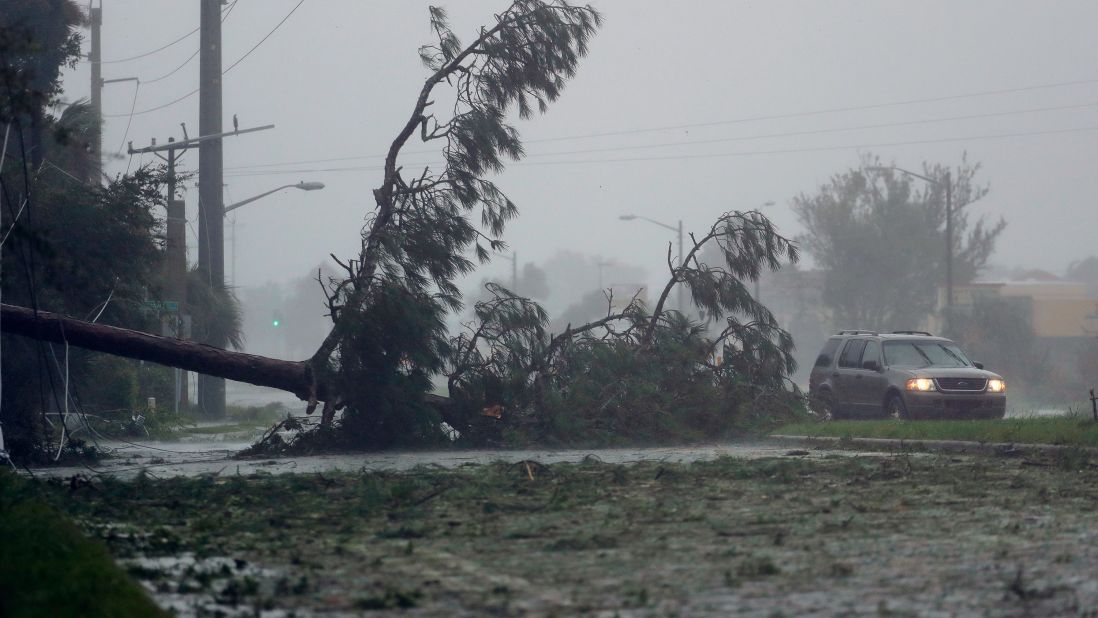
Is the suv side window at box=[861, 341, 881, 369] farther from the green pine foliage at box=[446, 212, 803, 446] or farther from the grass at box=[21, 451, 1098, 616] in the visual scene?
the grass at box=[21, 451, 1098, 616]

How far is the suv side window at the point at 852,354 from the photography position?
889 inches

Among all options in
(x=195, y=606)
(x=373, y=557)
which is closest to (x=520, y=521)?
A: (x=373, y=557)

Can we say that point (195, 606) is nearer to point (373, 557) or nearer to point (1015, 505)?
point (373, 557)

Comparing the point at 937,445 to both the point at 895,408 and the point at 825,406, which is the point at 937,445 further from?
the point at 825,406

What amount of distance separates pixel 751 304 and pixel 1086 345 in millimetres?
29956

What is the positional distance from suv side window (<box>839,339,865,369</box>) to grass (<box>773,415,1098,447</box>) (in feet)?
11.3

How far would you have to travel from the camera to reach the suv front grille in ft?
67.8

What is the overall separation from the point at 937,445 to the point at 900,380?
5.20 metres

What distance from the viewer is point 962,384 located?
20.8 m

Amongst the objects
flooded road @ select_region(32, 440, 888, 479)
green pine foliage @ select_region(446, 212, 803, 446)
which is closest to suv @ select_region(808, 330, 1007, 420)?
green pine foliage @ select_region(446, 212, 803, 446)

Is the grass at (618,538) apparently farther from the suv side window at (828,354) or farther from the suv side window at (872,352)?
the suv side window at (828,354)

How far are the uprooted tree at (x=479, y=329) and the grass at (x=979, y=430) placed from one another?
6.69 feet

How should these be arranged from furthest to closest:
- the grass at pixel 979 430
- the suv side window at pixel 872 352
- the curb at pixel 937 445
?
1. the suv side window at pixel 872 352
2. the grass at pixel 979 430
3. the curb at pixel 937 445


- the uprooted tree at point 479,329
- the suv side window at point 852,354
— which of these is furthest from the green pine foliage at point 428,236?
the suv side window at point 852,354
